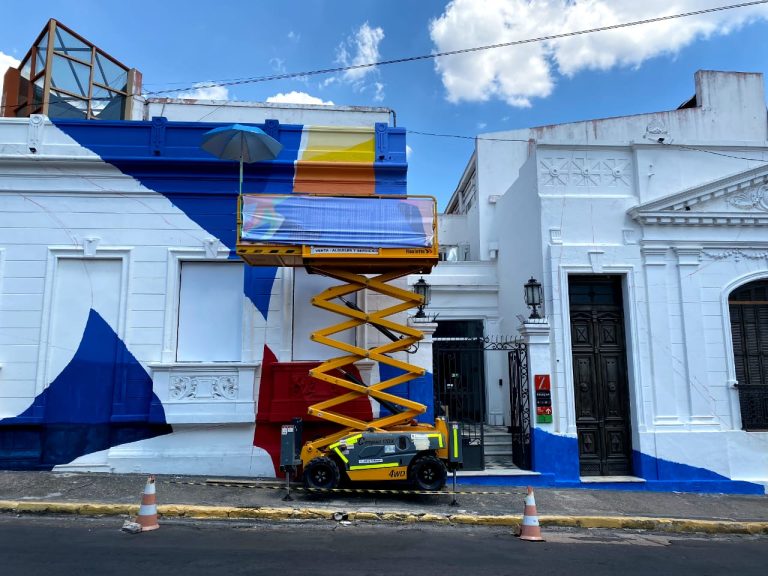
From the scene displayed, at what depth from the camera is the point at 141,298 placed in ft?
30.2

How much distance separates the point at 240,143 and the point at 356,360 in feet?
12.8

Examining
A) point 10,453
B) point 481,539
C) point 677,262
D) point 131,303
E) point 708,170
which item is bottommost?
point 481,539

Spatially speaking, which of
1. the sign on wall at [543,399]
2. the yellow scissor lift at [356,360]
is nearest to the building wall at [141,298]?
the yellow scissor lift at [356,360]

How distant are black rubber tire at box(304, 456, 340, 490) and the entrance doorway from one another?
4.75 m

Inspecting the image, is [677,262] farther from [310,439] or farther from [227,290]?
[227,290]

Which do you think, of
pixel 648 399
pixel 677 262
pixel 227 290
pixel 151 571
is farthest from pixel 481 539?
pixel 677 262

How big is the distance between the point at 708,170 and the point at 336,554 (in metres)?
9.84

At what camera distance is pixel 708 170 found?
10.3 metres

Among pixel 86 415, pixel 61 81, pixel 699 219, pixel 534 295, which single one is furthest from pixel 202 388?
pixel 699 219

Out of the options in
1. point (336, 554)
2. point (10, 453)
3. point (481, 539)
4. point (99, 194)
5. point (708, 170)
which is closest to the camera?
point (336, 554)

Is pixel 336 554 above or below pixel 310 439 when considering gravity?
below

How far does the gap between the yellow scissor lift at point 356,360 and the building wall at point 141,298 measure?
1.10 m

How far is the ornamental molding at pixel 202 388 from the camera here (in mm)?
8875

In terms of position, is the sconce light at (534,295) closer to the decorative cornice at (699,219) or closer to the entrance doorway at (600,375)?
the entrance doorway at (600,375)
